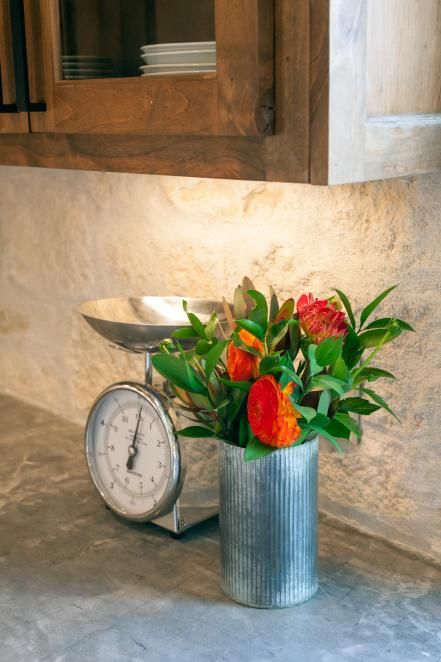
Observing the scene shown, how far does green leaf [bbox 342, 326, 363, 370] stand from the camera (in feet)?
3.54

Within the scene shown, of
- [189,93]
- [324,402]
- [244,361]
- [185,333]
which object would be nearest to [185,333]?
[185,333]

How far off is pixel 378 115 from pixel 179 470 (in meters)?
0.58

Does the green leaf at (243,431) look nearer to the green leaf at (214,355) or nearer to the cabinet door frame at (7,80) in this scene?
the green leaf at (214,355)

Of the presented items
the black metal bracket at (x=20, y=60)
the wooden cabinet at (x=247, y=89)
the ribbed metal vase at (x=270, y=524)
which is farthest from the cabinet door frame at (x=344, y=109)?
the black metal bracket at (x=20, y=60)

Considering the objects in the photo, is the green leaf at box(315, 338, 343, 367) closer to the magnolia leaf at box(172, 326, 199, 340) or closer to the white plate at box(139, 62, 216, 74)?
the magnolia leaf at box(172, 326, 199, 340)

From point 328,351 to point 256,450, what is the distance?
150mm

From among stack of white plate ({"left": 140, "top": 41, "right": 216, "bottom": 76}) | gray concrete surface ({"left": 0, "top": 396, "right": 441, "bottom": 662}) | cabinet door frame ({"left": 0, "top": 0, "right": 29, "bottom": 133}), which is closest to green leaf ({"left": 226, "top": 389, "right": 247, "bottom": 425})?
gray concrete surface ({"left": 0, "top": 396, "right": 441, "bottom": 662})

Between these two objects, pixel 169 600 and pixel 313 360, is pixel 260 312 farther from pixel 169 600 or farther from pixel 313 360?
pixel 169 600

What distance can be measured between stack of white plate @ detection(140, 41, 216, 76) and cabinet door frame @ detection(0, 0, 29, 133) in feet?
0.82

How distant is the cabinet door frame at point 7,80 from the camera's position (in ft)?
3.93

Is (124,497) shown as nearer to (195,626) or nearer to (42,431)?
(195,626)

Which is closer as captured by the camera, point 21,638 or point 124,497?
point 21,638

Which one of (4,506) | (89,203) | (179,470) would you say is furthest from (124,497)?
(89,203)

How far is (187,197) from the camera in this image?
1.52 meters
